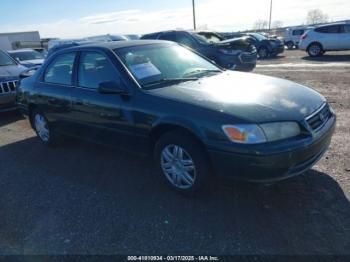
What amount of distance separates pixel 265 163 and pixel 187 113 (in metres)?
0.87

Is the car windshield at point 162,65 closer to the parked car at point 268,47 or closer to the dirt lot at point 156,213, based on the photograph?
the dirt lot at point 156,213

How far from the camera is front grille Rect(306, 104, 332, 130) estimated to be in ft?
10.7

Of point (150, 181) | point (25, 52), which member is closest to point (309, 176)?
point (150, 181)

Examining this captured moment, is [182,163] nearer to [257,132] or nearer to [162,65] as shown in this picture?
[257,132]

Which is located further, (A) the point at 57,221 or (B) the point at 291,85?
(B) the point at 291,85

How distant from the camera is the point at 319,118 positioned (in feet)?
11.2

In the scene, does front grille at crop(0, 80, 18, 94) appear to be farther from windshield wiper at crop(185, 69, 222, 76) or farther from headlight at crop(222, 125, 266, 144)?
headlight at crop(222, 125, 266, 144)

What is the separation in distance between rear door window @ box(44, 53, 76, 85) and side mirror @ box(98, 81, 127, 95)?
1108 millimetres

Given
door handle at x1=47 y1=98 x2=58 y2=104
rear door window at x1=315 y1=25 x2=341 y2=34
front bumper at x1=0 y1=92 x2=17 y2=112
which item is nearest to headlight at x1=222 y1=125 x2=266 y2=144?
door handle at x1=47 y1=98 x2=58 y2=104

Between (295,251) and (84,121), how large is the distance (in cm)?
304

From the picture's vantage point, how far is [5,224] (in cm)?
336

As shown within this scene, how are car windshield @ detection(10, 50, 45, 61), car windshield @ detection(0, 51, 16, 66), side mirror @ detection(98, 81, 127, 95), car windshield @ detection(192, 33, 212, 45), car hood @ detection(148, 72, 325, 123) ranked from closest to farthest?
car hood @ detection(148, 72, 325, 123) → side mirror @ detection(98, 81, 127, 95) → car windshield @ detection(0, 51, 16, 66) → car windshield @ detection(192, 33, 212, 45) → car windshield @ detection(10, 50, 45, 61)

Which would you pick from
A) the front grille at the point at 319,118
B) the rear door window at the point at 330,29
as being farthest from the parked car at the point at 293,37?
the front grille at the point at 319,118

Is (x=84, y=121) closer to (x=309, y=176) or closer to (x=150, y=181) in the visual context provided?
(x=150, y=181)
